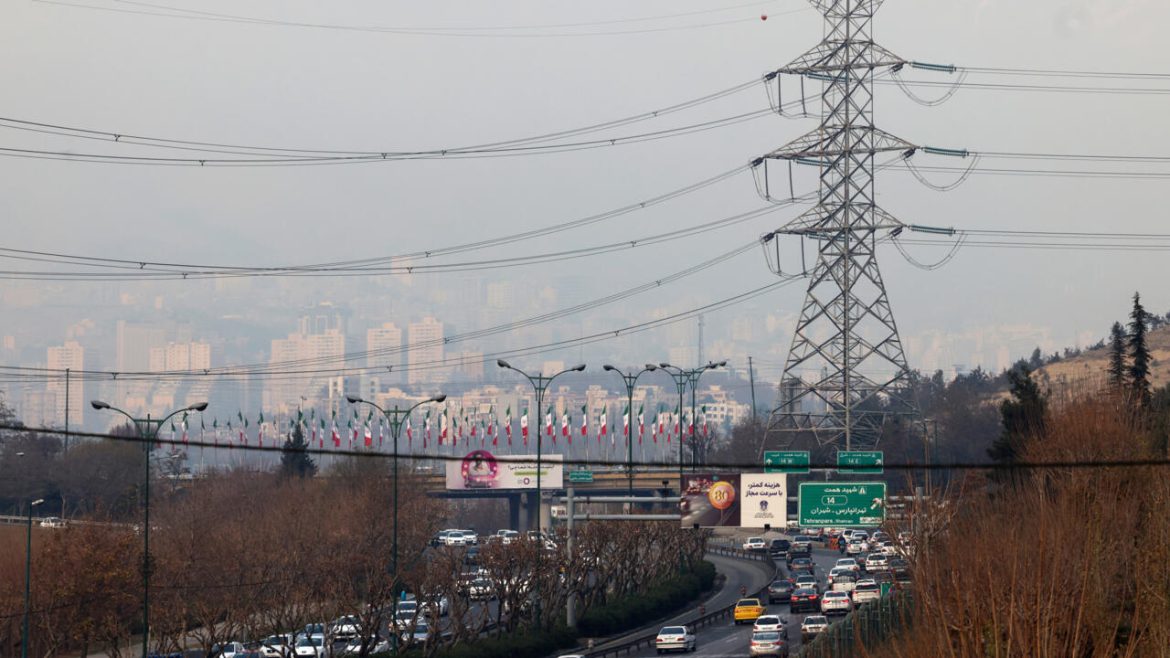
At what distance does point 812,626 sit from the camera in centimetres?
6191

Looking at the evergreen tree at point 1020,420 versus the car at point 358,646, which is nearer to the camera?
the car at point 358,646

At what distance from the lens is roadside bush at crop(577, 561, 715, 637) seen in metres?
72.3

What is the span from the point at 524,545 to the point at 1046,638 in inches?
1900

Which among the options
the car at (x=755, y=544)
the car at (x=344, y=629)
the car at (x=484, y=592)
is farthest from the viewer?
the car at (x=755, y=544)

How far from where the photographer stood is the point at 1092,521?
43312 millimetres

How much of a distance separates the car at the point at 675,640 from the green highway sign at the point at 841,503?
22.7 ft

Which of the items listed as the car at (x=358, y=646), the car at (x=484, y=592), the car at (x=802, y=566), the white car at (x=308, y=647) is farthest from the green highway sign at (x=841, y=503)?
the car at (x=802, y=566)

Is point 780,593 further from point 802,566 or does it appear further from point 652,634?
point 802,566

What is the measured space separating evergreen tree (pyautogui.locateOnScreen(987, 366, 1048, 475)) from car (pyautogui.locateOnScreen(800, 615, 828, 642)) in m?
12.6

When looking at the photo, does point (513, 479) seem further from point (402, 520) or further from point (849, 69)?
point (849, 69)

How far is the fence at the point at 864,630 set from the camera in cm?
4206

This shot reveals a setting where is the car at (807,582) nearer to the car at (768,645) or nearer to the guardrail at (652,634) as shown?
the guardrail at (652,634)

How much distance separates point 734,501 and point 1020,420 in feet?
58.5

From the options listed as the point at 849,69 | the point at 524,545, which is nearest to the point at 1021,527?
the point at 524,545
